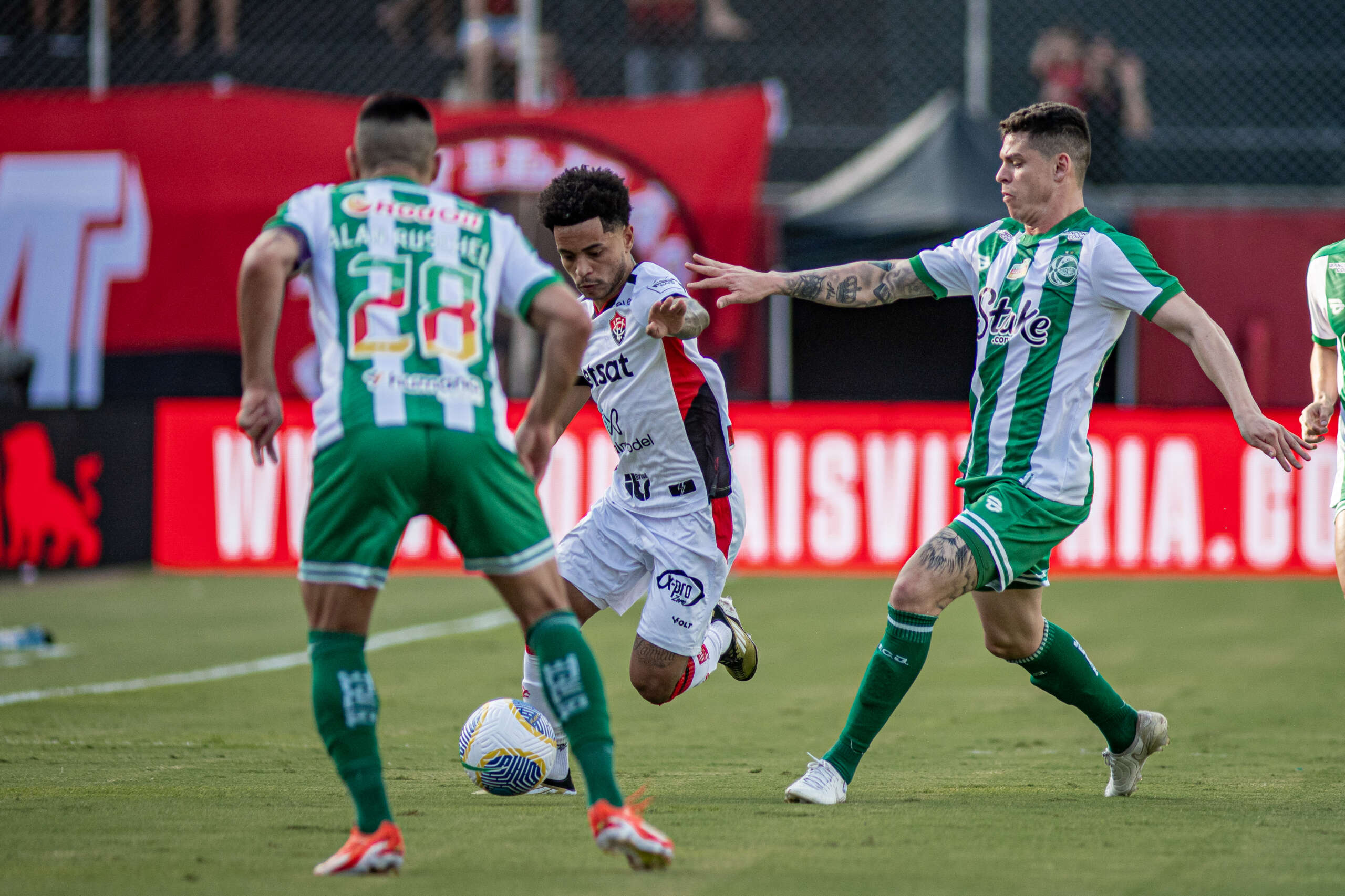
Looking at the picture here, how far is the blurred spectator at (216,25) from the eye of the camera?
15359mm

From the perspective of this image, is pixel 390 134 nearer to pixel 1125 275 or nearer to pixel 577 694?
pixel 577 694

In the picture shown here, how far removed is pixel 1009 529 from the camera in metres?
4.99

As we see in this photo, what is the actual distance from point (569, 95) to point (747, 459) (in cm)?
451

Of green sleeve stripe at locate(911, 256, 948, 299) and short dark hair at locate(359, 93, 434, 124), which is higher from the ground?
short dark hair at locate(359, 93, 434, 124)

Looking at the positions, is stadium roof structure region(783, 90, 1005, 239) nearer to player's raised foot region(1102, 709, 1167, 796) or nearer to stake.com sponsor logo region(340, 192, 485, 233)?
player's raised foot region(1102, 709, 1167, 796)

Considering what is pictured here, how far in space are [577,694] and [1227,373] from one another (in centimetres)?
230

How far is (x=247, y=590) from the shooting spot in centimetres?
1268

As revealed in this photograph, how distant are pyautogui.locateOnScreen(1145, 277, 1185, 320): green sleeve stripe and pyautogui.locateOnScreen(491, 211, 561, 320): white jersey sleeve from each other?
203 centimetres

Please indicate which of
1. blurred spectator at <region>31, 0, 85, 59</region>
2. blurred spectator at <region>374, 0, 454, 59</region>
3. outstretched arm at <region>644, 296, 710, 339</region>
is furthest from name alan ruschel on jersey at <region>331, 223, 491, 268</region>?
blurred spectator at <region>31, 0, 85, 59</region>

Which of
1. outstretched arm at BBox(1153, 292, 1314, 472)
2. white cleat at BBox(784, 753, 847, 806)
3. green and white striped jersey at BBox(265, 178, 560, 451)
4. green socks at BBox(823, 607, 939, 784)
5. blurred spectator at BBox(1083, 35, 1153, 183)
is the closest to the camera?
green and white striped jersey at BBox(265, 178, 560, 451)

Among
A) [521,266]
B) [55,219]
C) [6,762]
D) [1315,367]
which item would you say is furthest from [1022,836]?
[55,219]

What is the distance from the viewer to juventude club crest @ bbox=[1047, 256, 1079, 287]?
16.7 ft

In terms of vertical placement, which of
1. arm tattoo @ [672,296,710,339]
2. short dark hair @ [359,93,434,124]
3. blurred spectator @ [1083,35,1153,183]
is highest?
blurred spectator @ [1083,35,1153,183]

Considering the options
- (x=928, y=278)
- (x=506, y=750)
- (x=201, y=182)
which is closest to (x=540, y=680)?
(x=506, y=750)
